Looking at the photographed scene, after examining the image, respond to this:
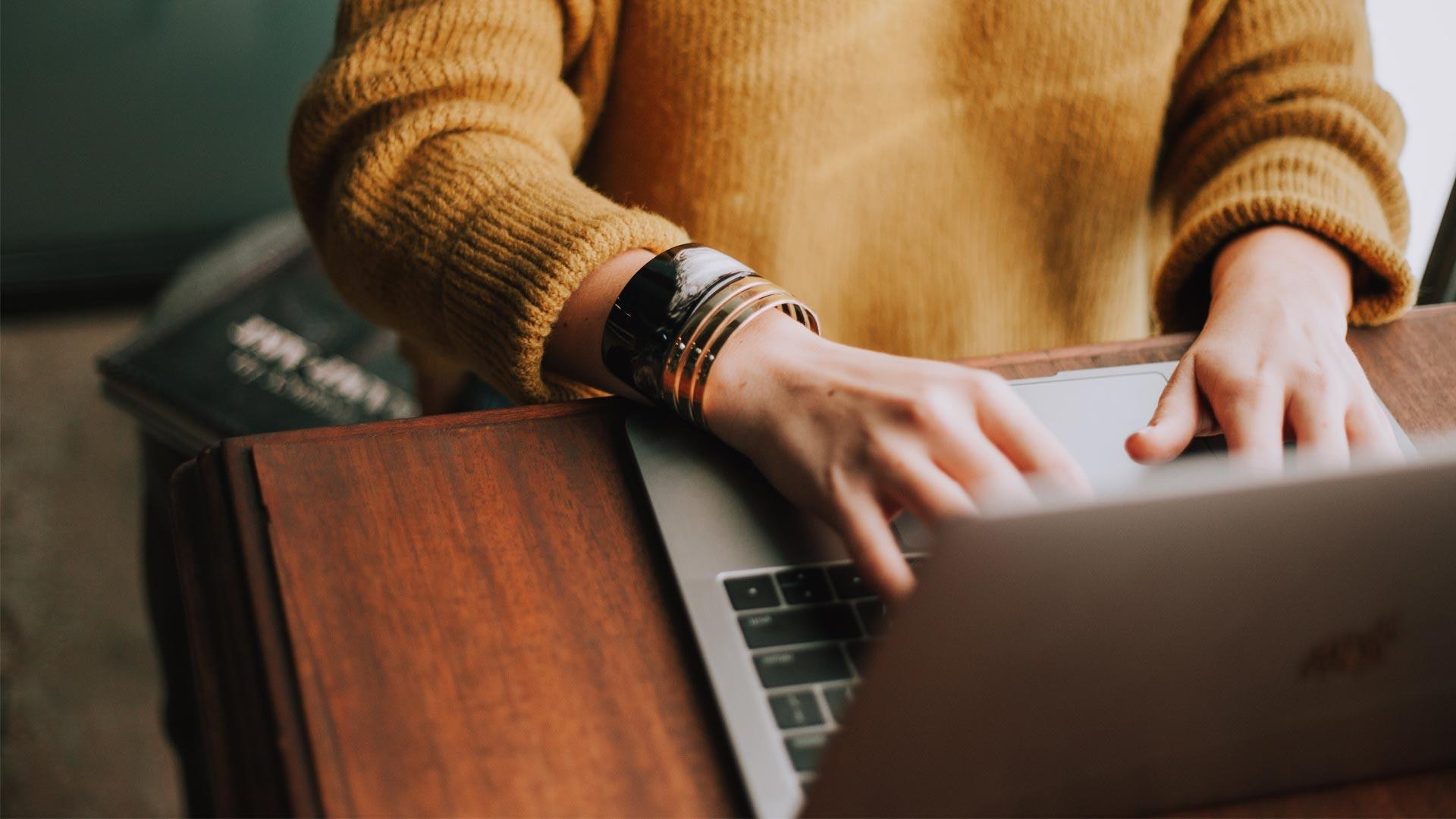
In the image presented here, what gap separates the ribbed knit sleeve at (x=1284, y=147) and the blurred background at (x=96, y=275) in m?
1.17

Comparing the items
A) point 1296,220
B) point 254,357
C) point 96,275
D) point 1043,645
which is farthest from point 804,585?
→ point 96,275

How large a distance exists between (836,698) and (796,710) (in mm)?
16

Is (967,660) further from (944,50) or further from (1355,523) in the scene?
(944,50)

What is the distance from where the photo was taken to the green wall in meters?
1.50

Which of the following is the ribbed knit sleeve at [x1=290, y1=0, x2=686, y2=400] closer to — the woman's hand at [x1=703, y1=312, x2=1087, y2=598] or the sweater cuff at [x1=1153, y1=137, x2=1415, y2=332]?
the woman's hand at [x1=703, y1=312, x2=1087, y2=598]

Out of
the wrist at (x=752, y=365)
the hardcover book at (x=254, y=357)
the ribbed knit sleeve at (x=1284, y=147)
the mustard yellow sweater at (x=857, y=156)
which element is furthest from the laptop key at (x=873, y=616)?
the hardcover book at (x=254, y=357)

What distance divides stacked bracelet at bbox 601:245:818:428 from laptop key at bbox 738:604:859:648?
0.36ft

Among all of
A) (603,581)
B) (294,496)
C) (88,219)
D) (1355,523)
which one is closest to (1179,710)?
(1355,523)

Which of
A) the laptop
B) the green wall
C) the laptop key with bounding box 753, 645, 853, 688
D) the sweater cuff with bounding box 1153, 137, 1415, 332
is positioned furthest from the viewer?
the green wall

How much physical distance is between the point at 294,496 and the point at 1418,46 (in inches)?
41.6

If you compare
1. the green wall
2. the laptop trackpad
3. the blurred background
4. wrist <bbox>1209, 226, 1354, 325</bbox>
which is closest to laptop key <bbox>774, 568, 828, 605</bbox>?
the laptop trackpad

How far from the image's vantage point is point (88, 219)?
168 centimetres

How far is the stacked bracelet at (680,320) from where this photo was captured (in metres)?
0.48

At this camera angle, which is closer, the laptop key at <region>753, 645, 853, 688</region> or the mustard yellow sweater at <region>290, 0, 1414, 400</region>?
the laptop key at <region>753, 645, 853, 688</region>
